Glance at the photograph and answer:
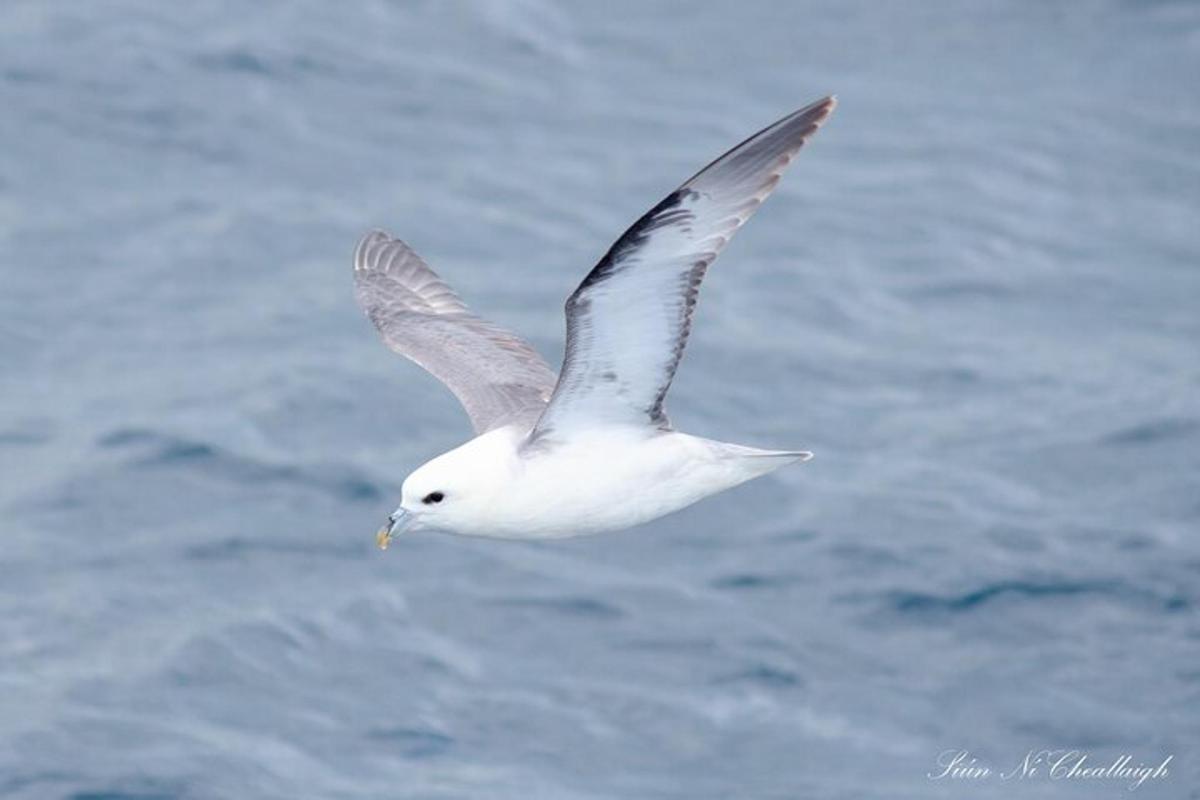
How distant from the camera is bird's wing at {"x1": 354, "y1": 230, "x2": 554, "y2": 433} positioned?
39.4ft

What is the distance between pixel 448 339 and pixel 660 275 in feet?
10.4

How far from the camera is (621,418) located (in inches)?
420

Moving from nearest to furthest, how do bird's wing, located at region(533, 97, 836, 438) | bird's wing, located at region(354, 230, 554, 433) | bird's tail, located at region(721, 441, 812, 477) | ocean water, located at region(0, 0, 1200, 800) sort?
bird's wing, located at region(533, 97, 836, 438), bird's tail, located at region(721, 441, 812, 477), bird's wing, located at region(354, 230, 554, 433), ocean water, located at region(0, 0, 1200, 800)

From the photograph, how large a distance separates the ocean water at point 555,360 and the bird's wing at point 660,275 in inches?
178

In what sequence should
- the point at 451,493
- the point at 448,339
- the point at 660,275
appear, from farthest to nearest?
1. the point at 448,339
2. the point at 451,493
3. the point at 660,275

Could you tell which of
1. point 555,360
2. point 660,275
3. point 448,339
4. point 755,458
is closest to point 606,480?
point 755,458

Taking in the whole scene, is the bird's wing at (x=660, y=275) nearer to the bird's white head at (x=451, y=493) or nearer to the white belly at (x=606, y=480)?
the white belly at (x=606, y=480)

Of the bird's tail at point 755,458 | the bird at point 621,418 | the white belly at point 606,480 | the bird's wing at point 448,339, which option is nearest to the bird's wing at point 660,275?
the bird at point 621,418

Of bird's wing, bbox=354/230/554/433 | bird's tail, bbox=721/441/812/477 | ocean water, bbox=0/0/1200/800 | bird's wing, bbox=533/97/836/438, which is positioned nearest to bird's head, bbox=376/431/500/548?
bird's wing, bbox=533/97/836/438

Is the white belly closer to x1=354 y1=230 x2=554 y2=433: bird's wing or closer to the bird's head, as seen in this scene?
the bird's head

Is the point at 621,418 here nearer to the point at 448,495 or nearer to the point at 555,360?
the point at 448,495

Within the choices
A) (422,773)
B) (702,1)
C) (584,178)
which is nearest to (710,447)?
(422,773)

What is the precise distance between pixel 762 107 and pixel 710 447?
11.1 metres

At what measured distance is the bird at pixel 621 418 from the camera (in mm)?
9688
